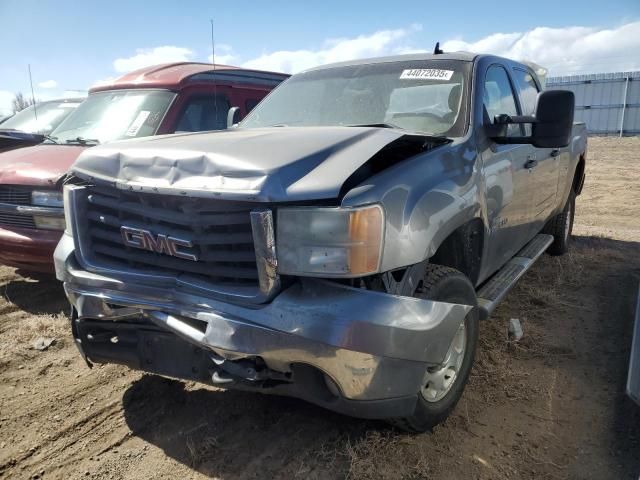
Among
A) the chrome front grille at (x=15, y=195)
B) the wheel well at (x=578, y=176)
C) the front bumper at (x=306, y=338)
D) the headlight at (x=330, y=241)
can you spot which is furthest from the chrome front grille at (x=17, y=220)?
the wheel well at (x=578, y=176)

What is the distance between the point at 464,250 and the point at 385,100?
3.58ft

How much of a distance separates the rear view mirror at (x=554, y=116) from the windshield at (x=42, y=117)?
6.76 m

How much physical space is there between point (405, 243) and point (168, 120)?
4010 millimetres

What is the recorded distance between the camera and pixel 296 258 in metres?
1.99

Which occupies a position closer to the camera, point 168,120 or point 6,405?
point 6,405

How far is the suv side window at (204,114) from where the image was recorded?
18.4 feet

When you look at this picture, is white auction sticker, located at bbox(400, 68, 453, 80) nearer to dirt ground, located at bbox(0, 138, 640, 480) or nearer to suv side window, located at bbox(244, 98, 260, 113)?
dirt ground, located at bbox(0, 138, 640, 480)

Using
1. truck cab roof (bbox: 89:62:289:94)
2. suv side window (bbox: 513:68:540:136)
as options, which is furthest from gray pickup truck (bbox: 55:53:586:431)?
truck cab roof (bbox: 89:62:289:94)

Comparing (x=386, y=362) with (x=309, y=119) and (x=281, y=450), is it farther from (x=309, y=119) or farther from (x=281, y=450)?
(x=309, y=119)

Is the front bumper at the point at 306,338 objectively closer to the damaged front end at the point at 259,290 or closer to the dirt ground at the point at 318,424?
the damaged front end at the point at 259,290

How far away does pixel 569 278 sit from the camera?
16.5ft

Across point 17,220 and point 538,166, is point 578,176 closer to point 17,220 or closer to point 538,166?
point 538,166

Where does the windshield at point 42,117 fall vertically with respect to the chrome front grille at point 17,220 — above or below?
above

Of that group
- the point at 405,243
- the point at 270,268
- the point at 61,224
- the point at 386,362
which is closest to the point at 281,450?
the point at 386,362
